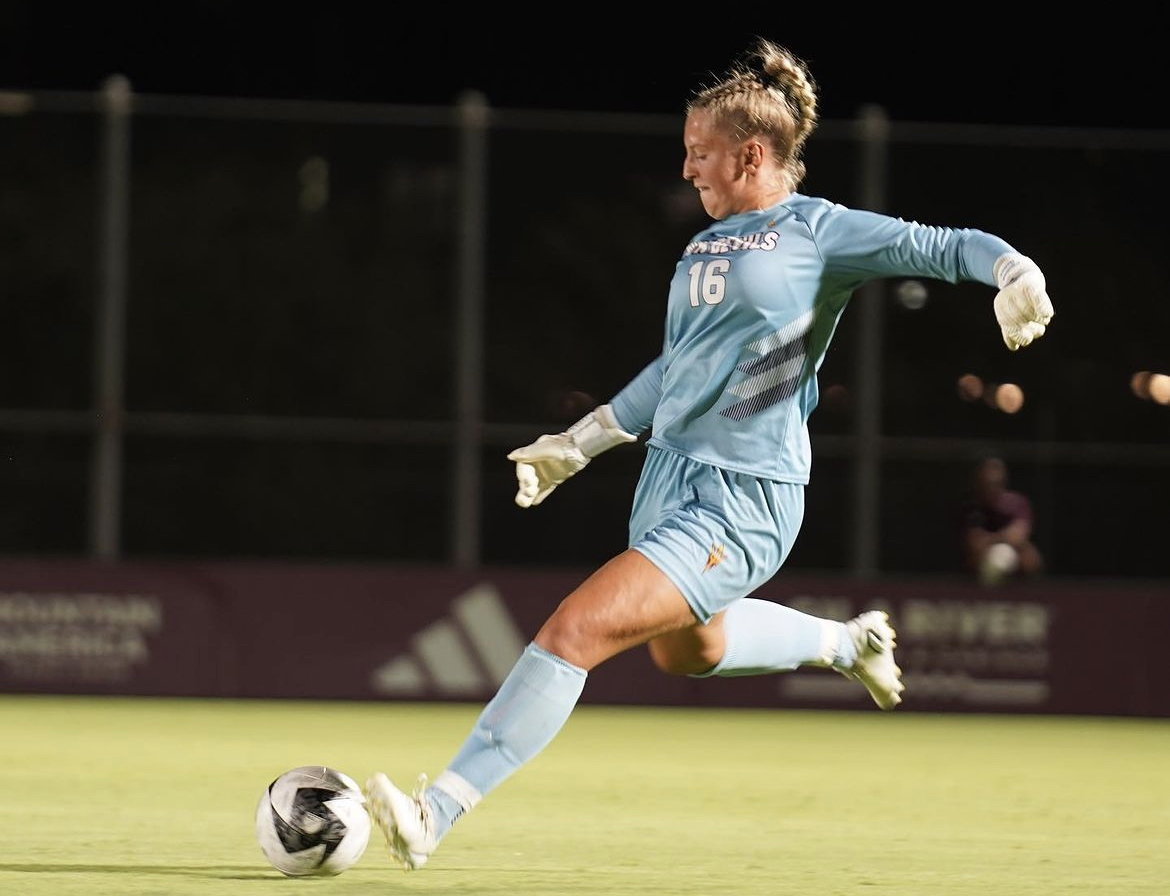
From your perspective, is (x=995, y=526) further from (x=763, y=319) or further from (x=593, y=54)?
(x=593, y=54)

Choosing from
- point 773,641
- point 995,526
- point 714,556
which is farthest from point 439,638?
point 714,556

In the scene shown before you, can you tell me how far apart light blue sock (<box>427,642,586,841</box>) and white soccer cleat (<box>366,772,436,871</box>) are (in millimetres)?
99

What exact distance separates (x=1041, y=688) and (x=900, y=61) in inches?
727

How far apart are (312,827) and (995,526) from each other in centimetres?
1090

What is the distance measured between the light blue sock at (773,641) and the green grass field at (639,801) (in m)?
0.56

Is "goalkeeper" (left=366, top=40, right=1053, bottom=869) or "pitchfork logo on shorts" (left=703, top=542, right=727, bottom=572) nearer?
"goalkeeper" (left=366, top=40, right=1053, bottom=869)

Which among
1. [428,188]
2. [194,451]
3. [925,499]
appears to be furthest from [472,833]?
[194,451]

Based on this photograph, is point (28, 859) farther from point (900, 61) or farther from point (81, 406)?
point (900, 61)

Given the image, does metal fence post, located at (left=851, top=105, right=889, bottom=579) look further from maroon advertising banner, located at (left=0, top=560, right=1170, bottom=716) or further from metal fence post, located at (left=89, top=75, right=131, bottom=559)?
metal fence post, located at (left=89, top=75, right=131, bottom=559)

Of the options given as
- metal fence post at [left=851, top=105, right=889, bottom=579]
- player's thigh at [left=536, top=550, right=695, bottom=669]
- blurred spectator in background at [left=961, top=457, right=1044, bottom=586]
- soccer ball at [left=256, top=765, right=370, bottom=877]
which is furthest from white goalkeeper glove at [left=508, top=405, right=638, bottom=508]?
blurred spectator in background at [left=961, top=457, right=1044, bottom=586]

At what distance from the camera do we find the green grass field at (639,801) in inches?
250

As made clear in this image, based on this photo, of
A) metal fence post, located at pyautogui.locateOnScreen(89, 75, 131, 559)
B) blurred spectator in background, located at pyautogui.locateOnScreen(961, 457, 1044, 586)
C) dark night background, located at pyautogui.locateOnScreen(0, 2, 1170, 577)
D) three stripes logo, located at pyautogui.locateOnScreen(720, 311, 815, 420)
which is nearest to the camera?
three stripes logo, located at pyautogui.locateOnScreen(720, 311, 815, 420)

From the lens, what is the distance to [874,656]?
23.1 feet

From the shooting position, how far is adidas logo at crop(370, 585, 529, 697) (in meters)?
13.5
